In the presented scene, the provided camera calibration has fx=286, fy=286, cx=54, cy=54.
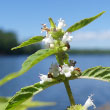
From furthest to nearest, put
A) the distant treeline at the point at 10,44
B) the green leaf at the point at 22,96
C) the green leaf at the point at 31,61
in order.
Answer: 1. the distant treeline at the point at 10,44
2. the green leaf at the point at 22,96
3. the green leaf at the point at 31,61

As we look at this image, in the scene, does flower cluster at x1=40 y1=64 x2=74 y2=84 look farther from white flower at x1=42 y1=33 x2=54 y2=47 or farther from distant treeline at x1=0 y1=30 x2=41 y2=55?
distant treeline at x1=0 y1=30 x2=41 y2=55

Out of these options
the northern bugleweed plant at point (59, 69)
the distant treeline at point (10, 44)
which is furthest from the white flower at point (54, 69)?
the distant treeline at point (10, 44)

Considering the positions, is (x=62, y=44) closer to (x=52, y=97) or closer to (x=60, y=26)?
(x=60, y=26)

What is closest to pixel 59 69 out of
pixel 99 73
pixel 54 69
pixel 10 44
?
pixel 54 69

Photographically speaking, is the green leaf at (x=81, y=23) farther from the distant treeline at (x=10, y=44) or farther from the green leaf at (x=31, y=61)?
the distant treeline at (x=10, y=44)

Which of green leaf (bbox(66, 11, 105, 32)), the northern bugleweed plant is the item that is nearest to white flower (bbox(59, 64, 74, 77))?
the northern bugleweed plant

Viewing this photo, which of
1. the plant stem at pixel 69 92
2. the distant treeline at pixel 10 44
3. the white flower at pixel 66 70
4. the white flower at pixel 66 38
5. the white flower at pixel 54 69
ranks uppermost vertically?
the distant treeline at pixel 10 44

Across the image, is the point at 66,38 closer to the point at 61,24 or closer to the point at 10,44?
the point at 61,24

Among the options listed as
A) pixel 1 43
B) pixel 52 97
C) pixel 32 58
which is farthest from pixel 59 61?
pixel 1 43

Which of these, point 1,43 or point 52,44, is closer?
point 52,44
